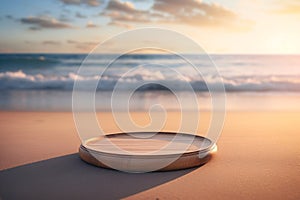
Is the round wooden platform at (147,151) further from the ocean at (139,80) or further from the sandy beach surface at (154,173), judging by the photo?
the ocean at (139,80)

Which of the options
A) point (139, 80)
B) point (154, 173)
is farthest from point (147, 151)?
point (139, 80)

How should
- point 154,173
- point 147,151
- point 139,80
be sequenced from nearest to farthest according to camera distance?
1. point 154,173
2. point 147,151
3. point 139,80

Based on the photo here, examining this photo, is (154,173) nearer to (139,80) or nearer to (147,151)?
(147,151)

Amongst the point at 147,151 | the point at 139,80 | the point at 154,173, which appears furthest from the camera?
the point at 139,80

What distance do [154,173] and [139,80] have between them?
316 inches

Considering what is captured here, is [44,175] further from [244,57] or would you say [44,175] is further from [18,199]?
[244,57]

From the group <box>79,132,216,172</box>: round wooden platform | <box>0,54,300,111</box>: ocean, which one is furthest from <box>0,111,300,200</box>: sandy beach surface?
<box>0,54,300,111</box>: ocean

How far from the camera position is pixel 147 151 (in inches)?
89.3

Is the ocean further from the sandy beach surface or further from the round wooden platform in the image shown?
the sandy beach surface

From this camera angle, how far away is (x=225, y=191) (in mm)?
1724

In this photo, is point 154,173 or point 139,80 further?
point 139,80

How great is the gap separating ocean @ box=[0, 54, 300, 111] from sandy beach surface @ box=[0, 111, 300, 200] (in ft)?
3.51

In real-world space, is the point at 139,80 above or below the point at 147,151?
below

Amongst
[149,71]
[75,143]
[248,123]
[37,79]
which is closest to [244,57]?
[149,71]
